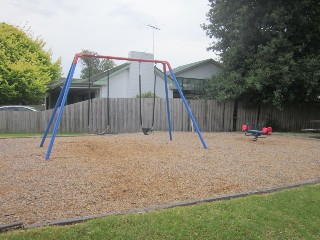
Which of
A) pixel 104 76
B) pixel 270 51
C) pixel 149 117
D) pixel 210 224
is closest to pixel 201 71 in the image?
pixel 104 76

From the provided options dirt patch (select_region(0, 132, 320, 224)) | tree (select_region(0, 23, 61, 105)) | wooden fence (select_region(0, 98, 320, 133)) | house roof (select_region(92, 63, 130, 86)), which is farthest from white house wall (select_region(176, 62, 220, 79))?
dirt patch (select_region(0, 132, 320, 224))

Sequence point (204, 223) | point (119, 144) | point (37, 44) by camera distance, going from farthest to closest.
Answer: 1. point (37, 44)
2. point (119, 144)
3. point (204, 223)

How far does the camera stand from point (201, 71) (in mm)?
29047

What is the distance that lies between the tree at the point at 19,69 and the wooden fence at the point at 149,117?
7.37 meters

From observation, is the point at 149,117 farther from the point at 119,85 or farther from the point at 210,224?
the point at 210,224

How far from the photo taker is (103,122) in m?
17.1

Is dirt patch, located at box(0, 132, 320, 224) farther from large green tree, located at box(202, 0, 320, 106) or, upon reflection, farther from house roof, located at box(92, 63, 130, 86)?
house roof, located at box(92, 63, 130, 86)

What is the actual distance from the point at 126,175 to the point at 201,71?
76.5 ft

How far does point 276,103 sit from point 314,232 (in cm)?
1368

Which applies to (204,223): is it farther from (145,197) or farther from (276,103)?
(276,103)

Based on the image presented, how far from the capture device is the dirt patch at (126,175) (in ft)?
16.4

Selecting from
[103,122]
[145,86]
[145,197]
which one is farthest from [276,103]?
[145,197]

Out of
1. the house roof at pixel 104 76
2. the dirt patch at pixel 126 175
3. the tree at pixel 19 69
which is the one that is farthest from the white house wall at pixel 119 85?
the dirt patch at pixel 126 175

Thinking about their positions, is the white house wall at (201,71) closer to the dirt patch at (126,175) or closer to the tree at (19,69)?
the tree at (19,69)
